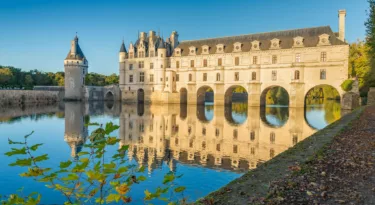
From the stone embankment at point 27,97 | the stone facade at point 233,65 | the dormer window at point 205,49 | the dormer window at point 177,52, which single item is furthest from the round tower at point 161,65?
the stone embankment at point 27,97

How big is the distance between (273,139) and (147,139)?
6836mm

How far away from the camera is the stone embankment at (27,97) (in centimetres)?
4797

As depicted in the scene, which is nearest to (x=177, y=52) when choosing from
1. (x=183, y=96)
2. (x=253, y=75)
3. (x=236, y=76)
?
(x=183, y=96)

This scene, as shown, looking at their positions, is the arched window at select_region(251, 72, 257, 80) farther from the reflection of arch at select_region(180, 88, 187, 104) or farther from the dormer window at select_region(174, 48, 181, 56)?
the dormer window at select_region(174, 48, 181, 56)

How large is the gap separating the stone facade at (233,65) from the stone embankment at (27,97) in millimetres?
16182

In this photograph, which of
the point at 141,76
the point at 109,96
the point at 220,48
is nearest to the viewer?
the point at 220,48

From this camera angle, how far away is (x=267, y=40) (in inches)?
1575

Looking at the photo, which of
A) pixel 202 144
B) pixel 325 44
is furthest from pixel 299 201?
pixel 325 44

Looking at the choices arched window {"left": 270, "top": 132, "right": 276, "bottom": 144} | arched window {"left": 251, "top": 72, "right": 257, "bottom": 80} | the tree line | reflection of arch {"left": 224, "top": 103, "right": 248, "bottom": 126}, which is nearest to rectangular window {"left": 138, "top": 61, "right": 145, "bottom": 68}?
arched window {"left": 251, "top": 72, "right": 257, "bottom": 80}

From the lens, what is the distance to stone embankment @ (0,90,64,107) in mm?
47969

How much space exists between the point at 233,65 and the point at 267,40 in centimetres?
601

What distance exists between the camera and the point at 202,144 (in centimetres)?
1363

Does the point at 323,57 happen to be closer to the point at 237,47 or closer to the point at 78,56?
the point at 237,47

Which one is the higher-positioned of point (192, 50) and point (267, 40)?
point (267, 40)
